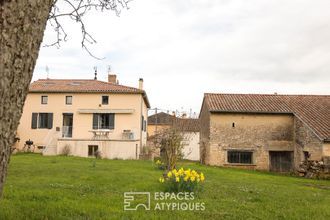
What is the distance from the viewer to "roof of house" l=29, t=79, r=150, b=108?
3105 centimetres

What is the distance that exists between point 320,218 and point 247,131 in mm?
20547

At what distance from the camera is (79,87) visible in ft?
105

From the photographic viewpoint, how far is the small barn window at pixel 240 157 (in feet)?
86.8

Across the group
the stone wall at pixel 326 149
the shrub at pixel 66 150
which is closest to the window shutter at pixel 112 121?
the shrub at pixel 66 150

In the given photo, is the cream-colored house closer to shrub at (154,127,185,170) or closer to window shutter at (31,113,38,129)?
window shutter at (31,113,38,129)

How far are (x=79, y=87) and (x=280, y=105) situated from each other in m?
18.0

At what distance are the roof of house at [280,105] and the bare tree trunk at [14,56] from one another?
23.9m

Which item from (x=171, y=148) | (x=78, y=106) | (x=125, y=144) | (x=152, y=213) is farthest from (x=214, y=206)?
(x=78, y=106)

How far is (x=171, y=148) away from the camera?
15922 mm

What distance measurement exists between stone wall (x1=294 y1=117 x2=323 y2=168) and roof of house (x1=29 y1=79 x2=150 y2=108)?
13.4 m

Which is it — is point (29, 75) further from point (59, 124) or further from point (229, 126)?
point (59, 124)

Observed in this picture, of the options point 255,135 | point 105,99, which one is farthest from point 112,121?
point 255,135

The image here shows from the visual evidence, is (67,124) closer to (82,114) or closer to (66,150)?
(82,114)

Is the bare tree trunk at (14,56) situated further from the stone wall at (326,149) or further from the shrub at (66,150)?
the shrub at (66,150)
